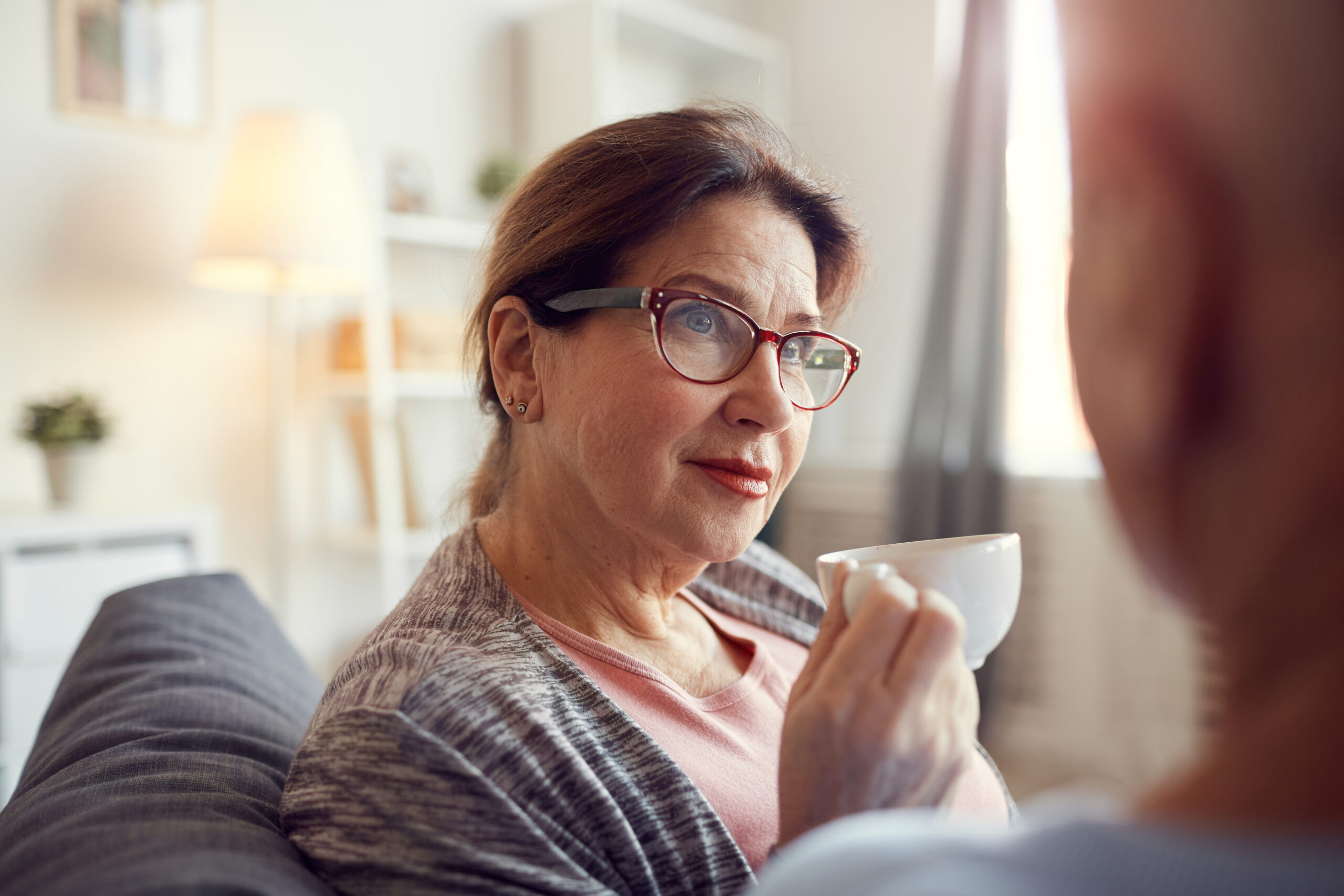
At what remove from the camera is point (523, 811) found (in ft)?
2.48

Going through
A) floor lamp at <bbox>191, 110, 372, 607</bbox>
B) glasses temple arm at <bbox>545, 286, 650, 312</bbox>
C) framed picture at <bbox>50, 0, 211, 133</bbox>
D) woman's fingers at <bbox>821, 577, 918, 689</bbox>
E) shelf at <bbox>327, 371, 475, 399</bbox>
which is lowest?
woman's fingers at <bbox>821, 577, 918, 689</bbox>

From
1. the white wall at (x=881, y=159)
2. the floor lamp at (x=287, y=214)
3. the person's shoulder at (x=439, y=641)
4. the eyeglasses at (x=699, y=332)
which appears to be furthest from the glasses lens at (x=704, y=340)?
the white wall at (x=881, y=159)

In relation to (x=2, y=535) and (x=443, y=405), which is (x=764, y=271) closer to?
(x=2, y=535)

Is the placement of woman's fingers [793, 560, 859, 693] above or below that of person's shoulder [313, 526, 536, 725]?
above

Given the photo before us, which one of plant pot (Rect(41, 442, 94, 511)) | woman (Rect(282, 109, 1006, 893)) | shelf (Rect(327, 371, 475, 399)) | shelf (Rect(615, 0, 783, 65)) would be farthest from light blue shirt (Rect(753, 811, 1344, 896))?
shelf (Rect(615, 0, 783, 65))

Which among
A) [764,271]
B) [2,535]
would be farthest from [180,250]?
[764,271]

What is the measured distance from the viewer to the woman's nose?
3.41ft

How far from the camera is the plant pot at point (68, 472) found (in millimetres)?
2355

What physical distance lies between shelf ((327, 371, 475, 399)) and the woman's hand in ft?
7.87

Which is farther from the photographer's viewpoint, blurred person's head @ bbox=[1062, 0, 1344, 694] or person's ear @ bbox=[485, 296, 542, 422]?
person's ear @ bbox=[485, 296, 542, 422]

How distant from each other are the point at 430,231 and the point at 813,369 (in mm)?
2269

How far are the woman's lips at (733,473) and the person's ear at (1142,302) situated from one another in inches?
24.9

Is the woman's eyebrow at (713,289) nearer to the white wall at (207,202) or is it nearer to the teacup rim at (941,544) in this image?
the teacup rim at (941,544)

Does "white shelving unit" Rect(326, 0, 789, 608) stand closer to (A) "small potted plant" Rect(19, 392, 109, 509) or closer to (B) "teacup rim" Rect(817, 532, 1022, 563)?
(A) "small potted plant" Rect(19, 392, 109, 509)
